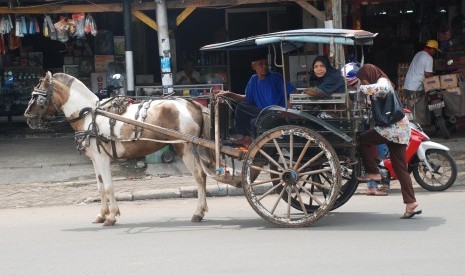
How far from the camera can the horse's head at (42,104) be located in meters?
8.95

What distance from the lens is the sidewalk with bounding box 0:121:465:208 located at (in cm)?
1112

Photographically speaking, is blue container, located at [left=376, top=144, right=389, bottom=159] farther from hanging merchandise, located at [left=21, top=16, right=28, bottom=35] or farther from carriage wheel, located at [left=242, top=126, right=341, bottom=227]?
hanging merchandise, located at [left=21, top=16, right=28, bottom=35]

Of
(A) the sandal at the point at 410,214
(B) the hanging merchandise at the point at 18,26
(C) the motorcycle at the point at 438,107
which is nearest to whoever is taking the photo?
(A) the sandal at the point at 410,214

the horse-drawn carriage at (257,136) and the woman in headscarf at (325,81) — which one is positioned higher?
the woman in headscarf at (325,81)

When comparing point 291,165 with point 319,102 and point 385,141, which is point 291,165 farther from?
point 385,141

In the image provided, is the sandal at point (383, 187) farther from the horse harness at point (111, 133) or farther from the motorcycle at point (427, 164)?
the horse harness at point (111, 133)

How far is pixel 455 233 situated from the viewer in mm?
7602

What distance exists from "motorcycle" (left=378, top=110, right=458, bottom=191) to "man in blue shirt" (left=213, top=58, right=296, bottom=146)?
84.6 inches

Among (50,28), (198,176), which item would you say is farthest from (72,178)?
(198,176)

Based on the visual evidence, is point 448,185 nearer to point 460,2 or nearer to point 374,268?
point 374,268

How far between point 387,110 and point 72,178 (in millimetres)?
6151

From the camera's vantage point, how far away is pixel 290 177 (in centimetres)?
803

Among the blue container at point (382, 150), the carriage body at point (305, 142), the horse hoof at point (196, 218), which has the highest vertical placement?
the carriage body at point (305, 142)

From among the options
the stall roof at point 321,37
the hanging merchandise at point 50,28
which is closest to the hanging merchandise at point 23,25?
the hanging merchandise at point 50,28
